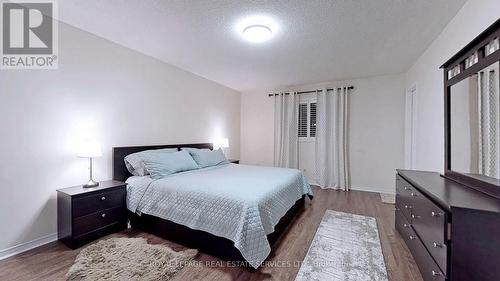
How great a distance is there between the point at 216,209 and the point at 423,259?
1.71m

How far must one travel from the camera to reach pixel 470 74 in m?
1.74

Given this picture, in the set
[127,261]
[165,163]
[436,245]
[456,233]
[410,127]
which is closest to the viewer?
[456,233]

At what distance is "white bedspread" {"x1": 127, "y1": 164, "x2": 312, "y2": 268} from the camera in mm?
1754

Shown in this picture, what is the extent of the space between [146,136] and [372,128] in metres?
4.26

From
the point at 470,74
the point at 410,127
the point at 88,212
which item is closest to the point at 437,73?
the point at 470,74

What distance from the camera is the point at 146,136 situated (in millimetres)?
3232

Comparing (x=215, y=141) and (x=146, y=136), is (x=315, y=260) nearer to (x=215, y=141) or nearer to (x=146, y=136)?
(x=146, y=136)

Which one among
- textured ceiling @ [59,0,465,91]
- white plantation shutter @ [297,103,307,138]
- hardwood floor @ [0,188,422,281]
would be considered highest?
textured ceiling @ [59,0,465,91]

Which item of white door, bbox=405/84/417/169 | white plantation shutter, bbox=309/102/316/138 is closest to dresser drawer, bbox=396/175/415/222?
white door, bbox=405/84/417/169

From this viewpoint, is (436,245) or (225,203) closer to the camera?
(436,245)

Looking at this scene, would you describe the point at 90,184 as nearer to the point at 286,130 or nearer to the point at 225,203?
the point at 225,203

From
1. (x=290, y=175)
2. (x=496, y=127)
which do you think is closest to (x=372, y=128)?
(x=290, y=175)

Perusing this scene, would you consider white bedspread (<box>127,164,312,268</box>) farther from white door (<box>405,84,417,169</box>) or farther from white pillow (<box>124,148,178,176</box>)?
white door (<box>405,84,417,169</box>)

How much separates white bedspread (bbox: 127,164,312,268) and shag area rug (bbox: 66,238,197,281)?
0.30 metres
